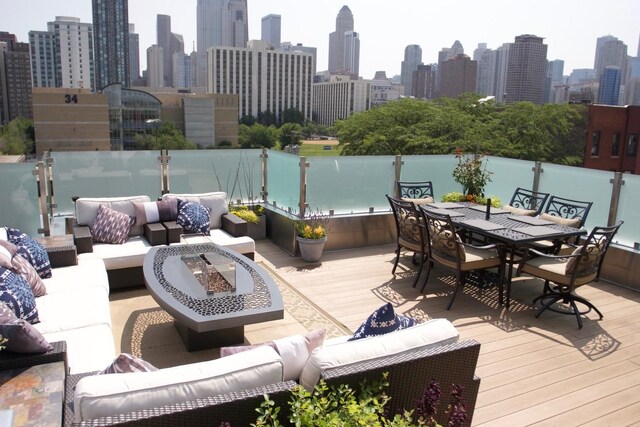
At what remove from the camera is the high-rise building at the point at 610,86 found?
243ft

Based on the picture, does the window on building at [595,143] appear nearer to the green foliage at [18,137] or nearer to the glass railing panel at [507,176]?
the glass railing panel at [507,176]

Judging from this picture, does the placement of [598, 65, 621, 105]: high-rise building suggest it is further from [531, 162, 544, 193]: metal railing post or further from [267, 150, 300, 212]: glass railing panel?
[267, 150, 300, 212]: glass railing panel

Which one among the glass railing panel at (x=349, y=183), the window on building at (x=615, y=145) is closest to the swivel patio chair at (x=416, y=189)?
the glass railing panel at (x=349, y=183)

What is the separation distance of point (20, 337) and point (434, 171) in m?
6.09

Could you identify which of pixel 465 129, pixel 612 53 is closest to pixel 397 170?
pixel 465 129

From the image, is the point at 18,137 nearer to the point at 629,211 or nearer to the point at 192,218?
the point at 192,218

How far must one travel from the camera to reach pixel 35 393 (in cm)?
231

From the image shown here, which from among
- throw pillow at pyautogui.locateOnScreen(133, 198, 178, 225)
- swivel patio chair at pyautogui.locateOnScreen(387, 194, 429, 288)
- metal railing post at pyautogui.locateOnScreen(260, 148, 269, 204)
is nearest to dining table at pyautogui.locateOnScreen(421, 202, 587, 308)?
swivel patio chair at pyautogui.locateOnScreen(387, 194, 429, 288)

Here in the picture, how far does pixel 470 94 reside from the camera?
29.5 meters

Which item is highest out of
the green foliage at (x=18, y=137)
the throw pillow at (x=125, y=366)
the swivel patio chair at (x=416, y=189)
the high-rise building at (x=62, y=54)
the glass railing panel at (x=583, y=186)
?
the high-rise building at (x=62, y=54)

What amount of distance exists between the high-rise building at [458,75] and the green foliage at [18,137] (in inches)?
2480

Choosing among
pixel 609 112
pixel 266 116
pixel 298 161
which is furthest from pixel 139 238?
pixel 266 116

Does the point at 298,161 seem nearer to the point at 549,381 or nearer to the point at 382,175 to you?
the point at 382,175

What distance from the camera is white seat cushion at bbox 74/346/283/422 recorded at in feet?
5.73
